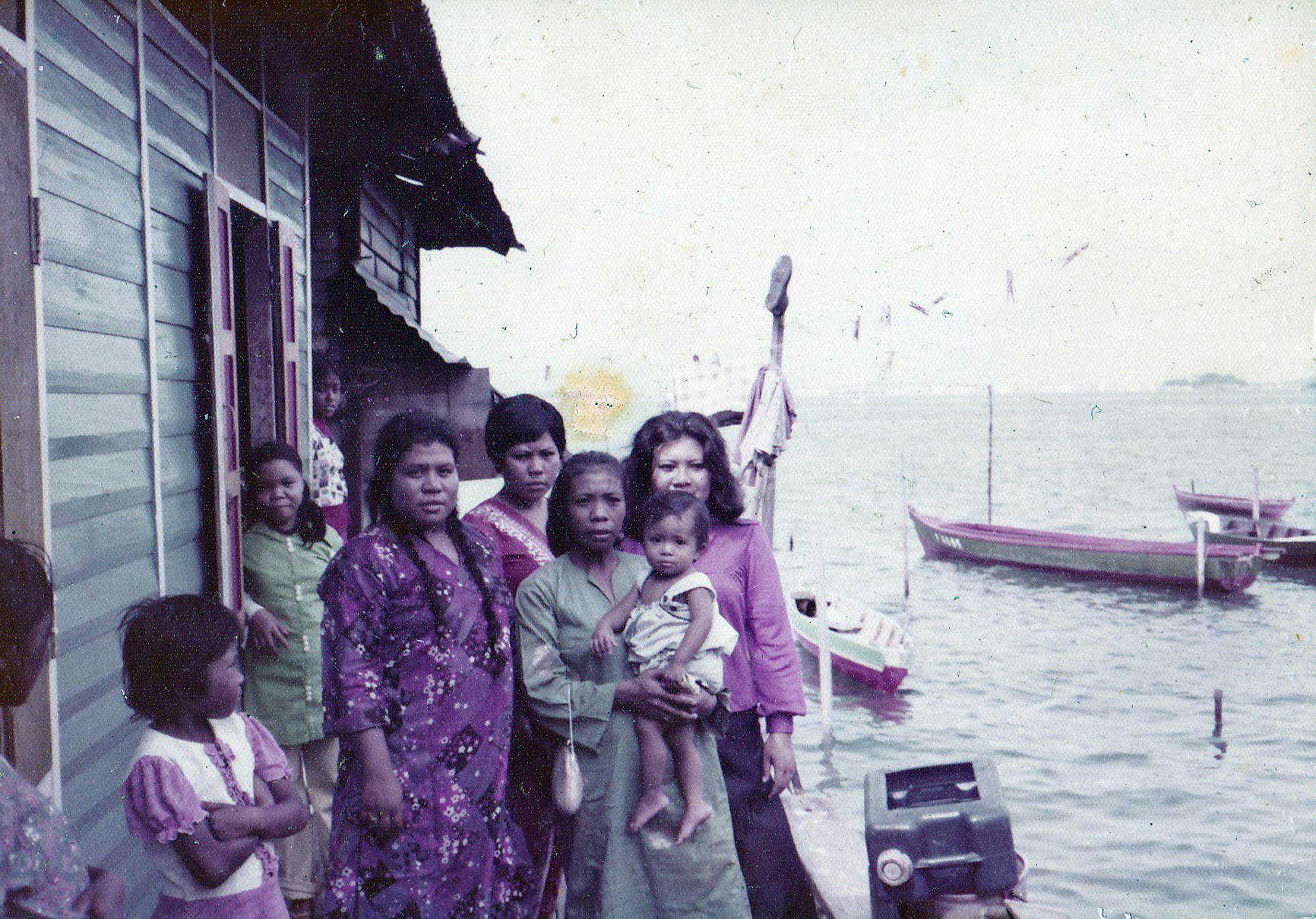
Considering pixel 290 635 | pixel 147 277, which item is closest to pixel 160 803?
pixel 290 635

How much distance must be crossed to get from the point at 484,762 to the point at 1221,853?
35.5 ft

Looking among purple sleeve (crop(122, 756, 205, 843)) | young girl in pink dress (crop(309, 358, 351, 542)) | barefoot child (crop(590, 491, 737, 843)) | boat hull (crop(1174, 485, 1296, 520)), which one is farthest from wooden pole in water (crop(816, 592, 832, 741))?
boat hull (crop(1174, 485, 1296, 520))

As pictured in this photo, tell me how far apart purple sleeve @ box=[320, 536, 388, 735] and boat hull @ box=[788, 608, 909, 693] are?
1297cm

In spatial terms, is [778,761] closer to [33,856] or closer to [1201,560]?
[33,856]

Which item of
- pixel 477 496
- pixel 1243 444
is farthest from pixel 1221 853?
pixel 1243 444

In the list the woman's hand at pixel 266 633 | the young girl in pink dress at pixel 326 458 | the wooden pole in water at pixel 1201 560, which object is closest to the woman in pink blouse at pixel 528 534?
the woman's hand at pixel 266 633

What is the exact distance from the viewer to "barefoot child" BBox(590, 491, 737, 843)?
235 cm

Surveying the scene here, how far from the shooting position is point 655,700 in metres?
2.31

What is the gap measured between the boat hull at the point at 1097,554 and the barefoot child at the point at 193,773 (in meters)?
24.2

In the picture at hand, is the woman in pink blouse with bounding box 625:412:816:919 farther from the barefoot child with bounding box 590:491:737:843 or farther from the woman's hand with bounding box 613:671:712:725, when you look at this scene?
the woman's hand with bounding box 613:671:712:725

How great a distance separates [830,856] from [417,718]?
2432 mm

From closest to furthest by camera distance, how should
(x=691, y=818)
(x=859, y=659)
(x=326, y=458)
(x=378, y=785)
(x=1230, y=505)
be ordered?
(x=378, y=785) → (x=691, y=818) → (x=326, y=458) → (x=859, y=659) → (x=1230, y=505)

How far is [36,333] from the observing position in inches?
90.4

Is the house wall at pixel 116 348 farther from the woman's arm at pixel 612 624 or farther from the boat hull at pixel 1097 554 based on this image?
the boat hull at pixel 1097 554
